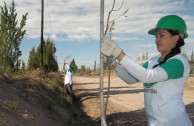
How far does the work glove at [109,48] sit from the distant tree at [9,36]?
19.3 m

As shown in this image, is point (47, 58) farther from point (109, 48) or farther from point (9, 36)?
point (109, 48)

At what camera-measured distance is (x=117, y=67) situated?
3549 millimetres

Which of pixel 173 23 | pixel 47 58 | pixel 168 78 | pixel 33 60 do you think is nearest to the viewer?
pixel 168 78

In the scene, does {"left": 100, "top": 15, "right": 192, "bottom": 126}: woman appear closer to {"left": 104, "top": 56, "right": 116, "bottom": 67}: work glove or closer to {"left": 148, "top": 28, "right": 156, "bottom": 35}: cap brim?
{"left": 148, "top": 28, "right": 156, "bottom": 35}: cap brim

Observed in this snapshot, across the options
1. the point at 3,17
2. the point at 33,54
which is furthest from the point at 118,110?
the point at 33,54

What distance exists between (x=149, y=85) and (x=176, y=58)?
32cm

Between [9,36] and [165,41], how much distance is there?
19.4 meters

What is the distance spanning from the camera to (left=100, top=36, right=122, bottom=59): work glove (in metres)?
3.03

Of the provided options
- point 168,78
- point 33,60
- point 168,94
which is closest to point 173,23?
point 168,78

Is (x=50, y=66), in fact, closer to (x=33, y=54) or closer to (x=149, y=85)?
(x=33, y=54)

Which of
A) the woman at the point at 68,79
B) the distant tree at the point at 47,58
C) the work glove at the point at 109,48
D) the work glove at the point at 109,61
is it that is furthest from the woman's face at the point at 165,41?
the distant tree at the point at 47,58

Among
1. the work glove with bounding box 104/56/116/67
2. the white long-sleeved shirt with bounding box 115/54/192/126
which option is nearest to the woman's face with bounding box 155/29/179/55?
the white long-sleeved shirt with bounding box 115/54/192/126

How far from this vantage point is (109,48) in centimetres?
305

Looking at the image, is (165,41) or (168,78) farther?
(165,41)
